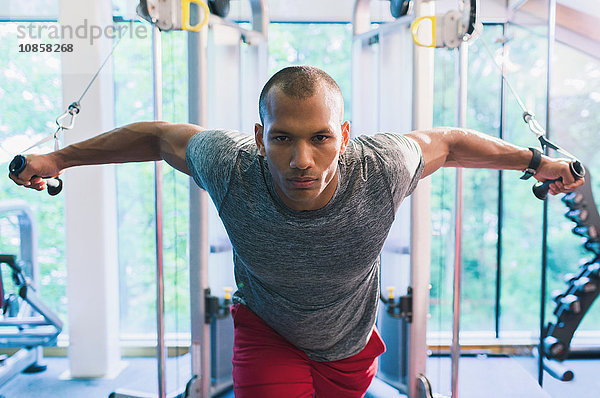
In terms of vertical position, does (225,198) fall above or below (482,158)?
below

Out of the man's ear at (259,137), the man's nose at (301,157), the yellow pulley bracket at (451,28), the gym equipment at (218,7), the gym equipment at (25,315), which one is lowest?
the gym equipment at (25,315)

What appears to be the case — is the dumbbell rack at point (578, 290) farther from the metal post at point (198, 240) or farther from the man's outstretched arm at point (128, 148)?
the man's outstretched arm at point (128, 148)

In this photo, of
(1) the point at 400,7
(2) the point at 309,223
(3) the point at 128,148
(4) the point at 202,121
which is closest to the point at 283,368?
(2) the point at 309,223

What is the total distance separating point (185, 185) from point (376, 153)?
3.90ft

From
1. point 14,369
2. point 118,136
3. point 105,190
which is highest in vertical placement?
point 118,136

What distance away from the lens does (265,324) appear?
56.4 inches

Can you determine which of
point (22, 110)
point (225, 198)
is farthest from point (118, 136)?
point (22, 110)

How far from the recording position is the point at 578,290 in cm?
236

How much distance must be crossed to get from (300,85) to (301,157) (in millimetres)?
179

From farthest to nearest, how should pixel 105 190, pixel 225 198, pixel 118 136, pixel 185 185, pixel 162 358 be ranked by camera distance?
pixel 105 190 < pixel 185 185 < pixel 162 358 < pixel 118 136 < pixel 225 198

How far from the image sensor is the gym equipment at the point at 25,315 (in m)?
2.28

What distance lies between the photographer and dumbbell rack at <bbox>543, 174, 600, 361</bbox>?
231cm

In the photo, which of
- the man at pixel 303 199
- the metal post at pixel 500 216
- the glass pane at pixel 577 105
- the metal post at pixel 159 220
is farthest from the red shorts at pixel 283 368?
the glass pane at pixel 577 105

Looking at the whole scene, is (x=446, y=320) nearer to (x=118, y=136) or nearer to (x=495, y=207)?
(x=495, y=207)
